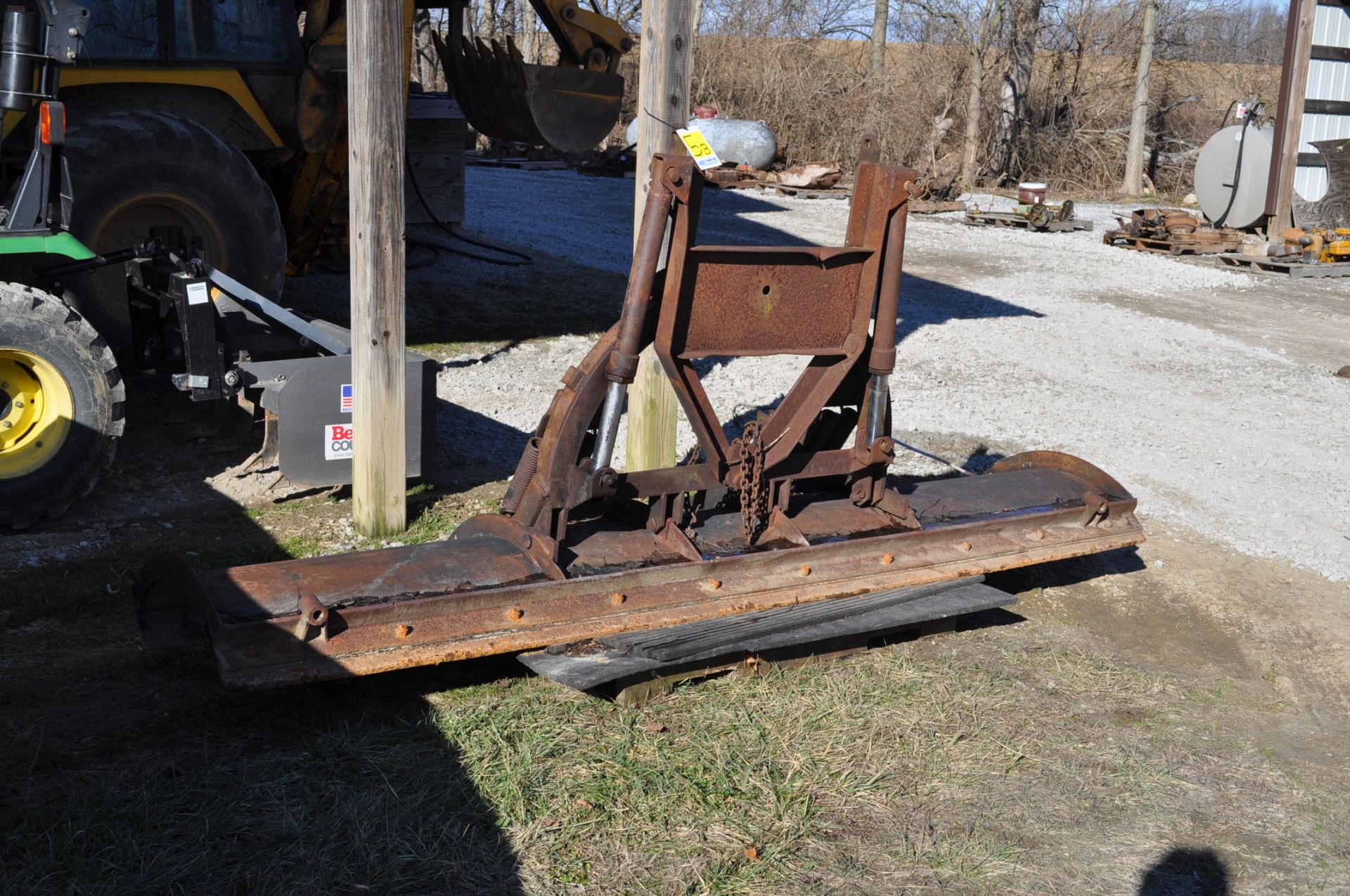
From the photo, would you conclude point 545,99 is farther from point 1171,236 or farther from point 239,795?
point 1171,236

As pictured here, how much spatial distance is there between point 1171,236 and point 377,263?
1238 cm

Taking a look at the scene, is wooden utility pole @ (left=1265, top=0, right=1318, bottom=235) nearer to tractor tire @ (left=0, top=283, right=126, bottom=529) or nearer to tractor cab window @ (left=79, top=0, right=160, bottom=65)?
tractor cab window @ (left=79, top=0, right=160, bottom=65)

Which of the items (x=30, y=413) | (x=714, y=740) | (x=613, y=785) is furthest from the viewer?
(x=30, y=413)

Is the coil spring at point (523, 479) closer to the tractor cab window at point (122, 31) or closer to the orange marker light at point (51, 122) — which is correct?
the orange marker light at point (51, 122)

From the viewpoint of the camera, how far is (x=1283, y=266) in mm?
13820

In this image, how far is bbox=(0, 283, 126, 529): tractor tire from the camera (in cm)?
487

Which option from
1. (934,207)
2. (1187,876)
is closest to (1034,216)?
(934,207)

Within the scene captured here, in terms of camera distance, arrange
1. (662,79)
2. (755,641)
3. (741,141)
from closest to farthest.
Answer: (755,641)
(662,79)
(741,141)

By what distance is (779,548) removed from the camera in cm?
422

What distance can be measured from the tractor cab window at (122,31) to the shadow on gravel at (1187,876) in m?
6.21

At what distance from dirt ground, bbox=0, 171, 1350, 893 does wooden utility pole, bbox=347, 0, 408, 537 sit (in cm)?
25

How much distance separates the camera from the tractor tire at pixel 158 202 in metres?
6.04

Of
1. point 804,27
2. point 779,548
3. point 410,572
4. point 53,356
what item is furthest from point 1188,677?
point 804,27

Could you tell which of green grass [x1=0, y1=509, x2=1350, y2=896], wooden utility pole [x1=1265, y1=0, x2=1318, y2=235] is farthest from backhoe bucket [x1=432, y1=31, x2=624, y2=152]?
wooden utility pole [x1=1265, y1=0, x2=1318, y2=235]
